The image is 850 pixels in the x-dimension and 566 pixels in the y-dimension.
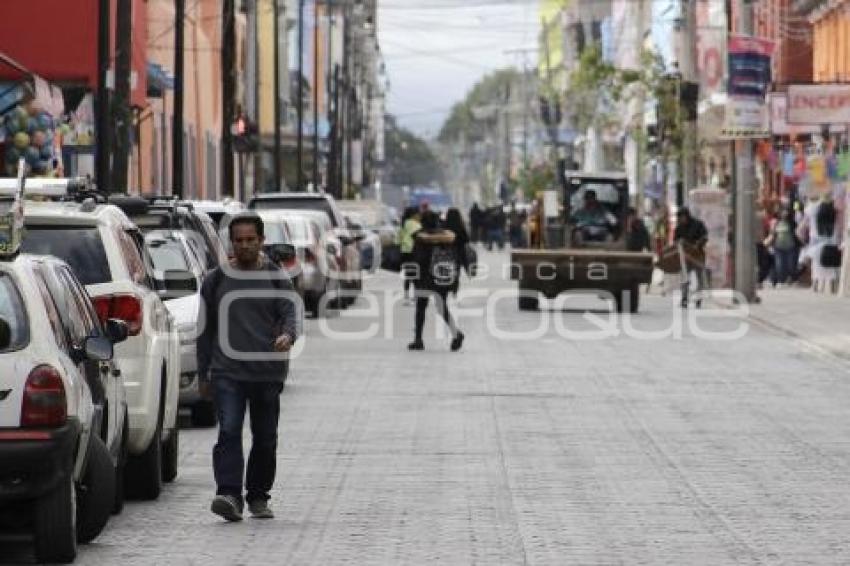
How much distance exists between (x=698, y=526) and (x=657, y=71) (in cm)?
6500

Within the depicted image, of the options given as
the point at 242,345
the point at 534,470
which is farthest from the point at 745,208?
the point at 242,345

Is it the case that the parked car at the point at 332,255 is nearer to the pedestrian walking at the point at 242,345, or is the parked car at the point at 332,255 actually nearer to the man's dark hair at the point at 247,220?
the pedestrian walking at the point at 242,345

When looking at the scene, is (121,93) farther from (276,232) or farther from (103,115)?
(276,232)

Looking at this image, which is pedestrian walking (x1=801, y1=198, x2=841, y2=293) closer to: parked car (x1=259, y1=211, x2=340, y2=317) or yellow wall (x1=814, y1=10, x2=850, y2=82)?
yellow wall (x1=814, y1=10, x2=850, y2=82)

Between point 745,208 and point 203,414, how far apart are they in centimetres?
2764

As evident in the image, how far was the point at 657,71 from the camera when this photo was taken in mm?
78438

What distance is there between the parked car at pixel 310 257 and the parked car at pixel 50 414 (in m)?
25.1

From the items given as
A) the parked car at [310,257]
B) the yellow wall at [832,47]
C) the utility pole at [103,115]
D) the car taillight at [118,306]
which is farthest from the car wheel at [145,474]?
the yellow wall at [832,47]

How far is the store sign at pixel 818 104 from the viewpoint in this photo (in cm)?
4634

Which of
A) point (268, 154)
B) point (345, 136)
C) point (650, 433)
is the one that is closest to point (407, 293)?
point (650, 433)

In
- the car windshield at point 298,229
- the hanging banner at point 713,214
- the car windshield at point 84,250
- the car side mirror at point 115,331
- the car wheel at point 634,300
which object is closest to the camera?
the car side mirror at point 115,331

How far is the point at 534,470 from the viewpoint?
1719 cm

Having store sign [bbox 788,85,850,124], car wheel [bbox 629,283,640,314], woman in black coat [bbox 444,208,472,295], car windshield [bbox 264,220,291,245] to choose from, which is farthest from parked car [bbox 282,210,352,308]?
store sign [bbox 788,85,850,124]

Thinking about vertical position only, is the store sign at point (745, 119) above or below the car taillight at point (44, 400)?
above
